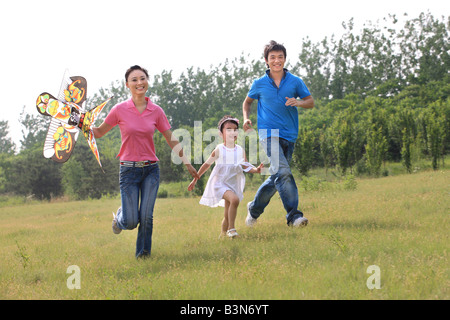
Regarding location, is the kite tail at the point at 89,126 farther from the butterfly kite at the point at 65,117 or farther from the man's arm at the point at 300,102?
the man's arm at the point at 300,102

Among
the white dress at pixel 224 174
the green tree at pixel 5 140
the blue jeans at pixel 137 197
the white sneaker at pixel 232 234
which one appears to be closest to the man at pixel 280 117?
the white dress at pixel 224 174

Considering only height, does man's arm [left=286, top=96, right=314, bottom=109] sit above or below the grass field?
above

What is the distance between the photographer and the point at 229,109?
54.4m

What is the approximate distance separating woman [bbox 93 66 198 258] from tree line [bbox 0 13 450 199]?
19158mm

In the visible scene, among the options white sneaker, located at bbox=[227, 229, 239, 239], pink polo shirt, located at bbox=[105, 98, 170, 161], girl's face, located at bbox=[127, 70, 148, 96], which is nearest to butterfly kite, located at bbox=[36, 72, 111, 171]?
pink polo shirt, located at bbox=[105, 98, 170, 161]

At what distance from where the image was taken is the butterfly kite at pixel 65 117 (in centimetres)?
534

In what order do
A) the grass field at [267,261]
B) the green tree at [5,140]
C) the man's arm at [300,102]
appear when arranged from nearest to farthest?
the grass field at [267,261]
the man's arm at [300,102]
the green tree at [5,140]

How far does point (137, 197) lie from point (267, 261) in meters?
1.96

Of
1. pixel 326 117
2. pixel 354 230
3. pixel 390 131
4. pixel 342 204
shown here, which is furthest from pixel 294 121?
pixel 326 117

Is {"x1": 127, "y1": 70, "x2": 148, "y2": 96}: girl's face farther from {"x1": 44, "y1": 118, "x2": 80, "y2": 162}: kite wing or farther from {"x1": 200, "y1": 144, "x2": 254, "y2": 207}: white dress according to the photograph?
{"x1": 200, "y1": 144, "x2": 254, "y2": 207}: white dress

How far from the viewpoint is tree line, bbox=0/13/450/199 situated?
998 inches

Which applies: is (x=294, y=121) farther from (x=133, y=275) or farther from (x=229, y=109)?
(x=229, y=109)

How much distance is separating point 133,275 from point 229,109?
164ft

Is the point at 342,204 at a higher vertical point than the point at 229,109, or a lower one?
lower
